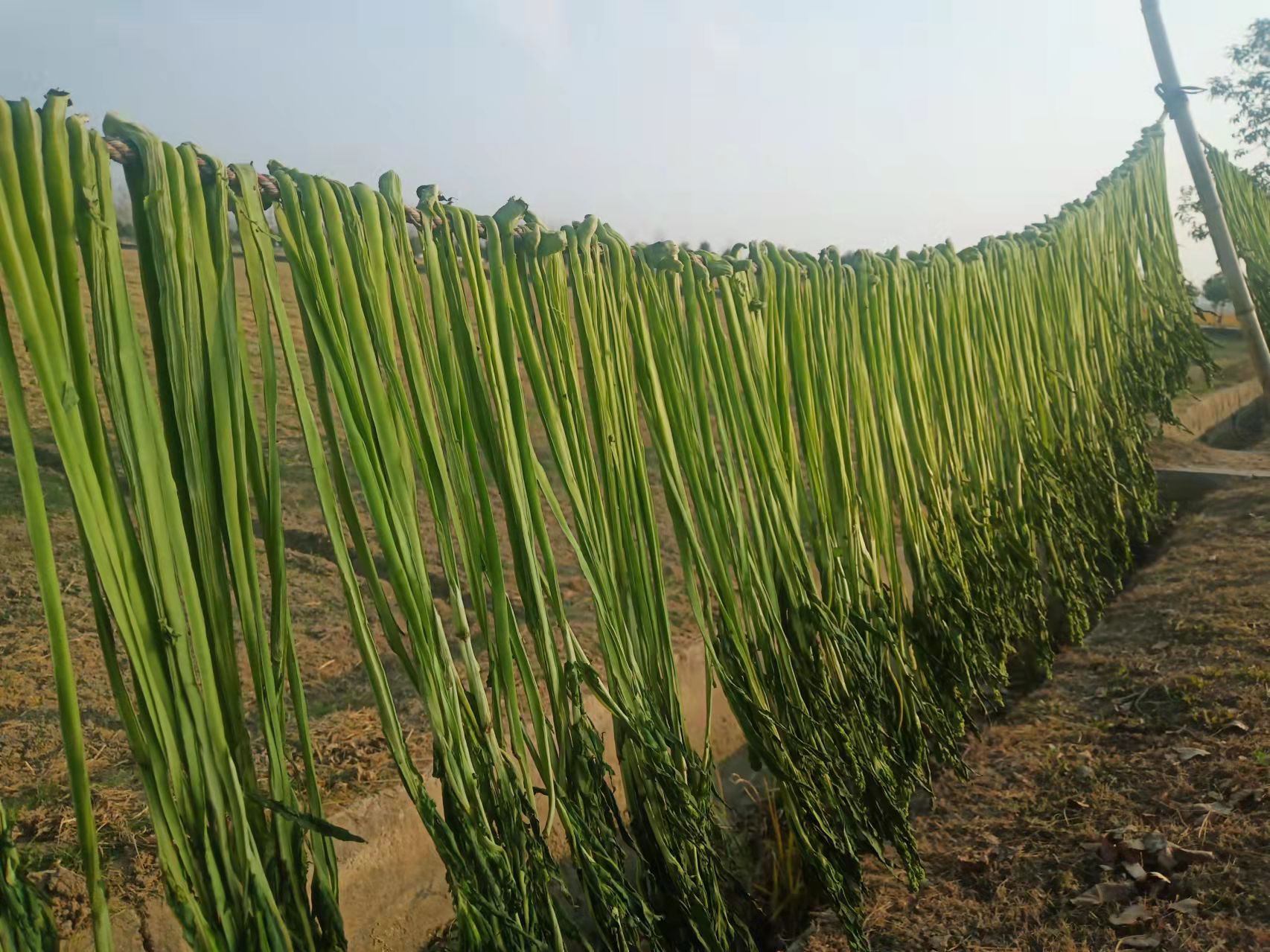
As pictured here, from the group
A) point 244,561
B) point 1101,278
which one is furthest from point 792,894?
point 1101,278

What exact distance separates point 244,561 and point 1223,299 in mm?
15384

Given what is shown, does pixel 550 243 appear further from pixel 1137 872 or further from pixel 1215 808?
pixel 1215 808

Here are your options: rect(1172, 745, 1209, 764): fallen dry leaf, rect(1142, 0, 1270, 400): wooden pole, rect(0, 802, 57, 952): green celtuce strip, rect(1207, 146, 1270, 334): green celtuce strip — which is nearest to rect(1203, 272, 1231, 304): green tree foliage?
rect(1207, 146, 1270, 334): green celtuce strip

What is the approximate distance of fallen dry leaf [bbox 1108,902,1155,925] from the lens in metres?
2.12

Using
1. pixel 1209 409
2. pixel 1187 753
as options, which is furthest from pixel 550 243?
pixel 1209 409

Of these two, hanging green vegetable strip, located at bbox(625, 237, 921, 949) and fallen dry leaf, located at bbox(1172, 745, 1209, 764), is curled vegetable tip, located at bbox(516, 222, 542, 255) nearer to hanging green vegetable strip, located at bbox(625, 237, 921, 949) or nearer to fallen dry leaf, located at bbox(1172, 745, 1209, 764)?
hanging green vegetable strip, located at bbox(625, 237, 921, 949)

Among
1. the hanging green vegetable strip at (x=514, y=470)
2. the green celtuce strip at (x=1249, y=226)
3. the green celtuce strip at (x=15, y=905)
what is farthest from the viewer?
the green celtuce strip at (x=1249, y=226)

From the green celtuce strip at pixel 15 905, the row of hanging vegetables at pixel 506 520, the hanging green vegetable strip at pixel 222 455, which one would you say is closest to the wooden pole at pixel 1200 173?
the row of hanging vegetables at pixel 506 520

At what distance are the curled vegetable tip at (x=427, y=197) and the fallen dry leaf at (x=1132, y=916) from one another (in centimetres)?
198

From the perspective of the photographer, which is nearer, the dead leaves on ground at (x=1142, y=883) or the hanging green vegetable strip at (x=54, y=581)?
the hanging green vegetable strip at (x=54, y=581)

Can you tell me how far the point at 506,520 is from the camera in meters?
1.72

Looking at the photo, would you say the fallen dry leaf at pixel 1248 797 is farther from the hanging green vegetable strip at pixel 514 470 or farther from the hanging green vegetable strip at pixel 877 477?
the hanging green vegetable strip at pixel 514 470

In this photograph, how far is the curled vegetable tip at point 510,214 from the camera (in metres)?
1.83

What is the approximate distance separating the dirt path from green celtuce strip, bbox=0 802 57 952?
1.67 metres
